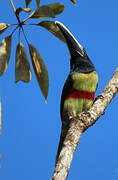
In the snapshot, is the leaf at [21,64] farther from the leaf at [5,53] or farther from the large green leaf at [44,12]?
the large green leaf at [44,12]

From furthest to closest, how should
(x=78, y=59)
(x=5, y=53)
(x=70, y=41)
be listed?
(x=78, y=59), (x=70, y=41), (x=5, y=53)

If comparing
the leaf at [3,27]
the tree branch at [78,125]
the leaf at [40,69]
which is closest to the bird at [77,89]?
the tree branch at [78,125]

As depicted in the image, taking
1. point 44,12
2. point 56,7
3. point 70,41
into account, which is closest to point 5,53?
point 44,12

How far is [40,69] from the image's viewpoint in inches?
126

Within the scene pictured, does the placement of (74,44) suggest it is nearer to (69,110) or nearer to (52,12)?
(69,110)

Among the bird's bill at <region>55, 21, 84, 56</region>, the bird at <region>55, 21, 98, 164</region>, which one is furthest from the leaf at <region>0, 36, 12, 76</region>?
the bird at <region>55, 21, 98, 164</region>

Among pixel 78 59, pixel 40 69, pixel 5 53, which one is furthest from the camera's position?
pixel 78 59

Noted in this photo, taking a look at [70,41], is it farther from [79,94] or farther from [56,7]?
[56,7]

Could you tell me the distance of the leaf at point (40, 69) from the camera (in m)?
3.15

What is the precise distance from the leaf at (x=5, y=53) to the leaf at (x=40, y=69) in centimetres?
28

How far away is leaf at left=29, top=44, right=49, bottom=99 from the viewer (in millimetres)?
3146

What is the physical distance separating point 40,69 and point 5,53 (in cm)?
45

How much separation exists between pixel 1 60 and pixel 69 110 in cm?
148

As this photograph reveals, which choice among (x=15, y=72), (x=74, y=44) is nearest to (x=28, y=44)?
(x=15, y=72)
